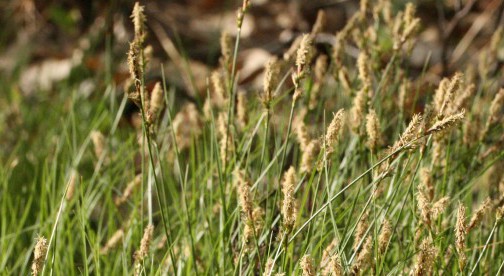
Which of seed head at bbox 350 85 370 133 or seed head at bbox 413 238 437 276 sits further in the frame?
seed head at bbox 350 85 370 133

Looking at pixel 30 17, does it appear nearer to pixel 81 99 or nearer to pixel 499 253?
pixel 81 99

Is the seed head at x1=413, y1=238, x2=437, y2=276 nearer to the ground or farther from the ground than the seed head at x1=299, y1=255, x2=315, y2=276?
nearer to the ground

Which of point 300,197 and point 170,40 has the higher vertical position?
point 170,40

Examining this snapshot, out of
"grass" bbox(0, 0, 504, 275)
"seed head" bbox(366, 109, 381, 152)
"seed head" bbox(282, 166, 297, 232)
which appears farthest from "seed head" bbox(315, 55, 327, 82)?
"seed head" bbox(282, 166, 297, 232)

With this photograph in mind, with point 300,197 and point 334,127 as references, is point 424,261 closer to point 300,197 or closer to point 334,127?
point 334,127

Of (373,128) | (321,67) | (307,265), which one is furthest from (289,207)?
(321,67)

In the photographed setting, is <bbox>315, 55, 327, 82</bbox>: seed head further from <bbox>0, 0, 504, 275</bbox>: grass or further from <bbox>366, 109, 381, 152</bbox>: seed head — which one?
<bbox>366, 109, 381, 152</bbox>: seed head

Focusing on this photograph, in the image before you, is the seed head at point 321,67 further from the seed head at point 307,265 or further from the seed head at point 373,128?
the seed head at point 307,265

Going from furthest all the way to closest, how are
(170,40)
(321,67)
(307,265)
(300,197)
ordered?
1. (170,40)
2. (300,197)
3. (321,67)
4. (307,265)

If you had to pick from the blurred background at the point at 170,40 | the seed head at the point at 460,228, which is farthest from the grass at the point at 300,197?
the blurred background at the point at 170,40

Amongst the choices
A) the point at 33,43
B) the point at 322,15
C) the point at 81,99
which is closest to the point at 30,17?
the point at 33,43

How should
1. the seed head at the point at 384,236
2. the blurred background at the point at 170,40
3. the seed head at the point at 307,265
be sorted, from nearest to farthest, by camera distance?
1. the seed head at the point at 307,265
2. the seed head at the point at 384,236
3. the blurred background at the point at 170,40

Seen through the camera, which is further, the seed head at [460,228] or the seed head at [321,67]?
the seed head at [321,67]
